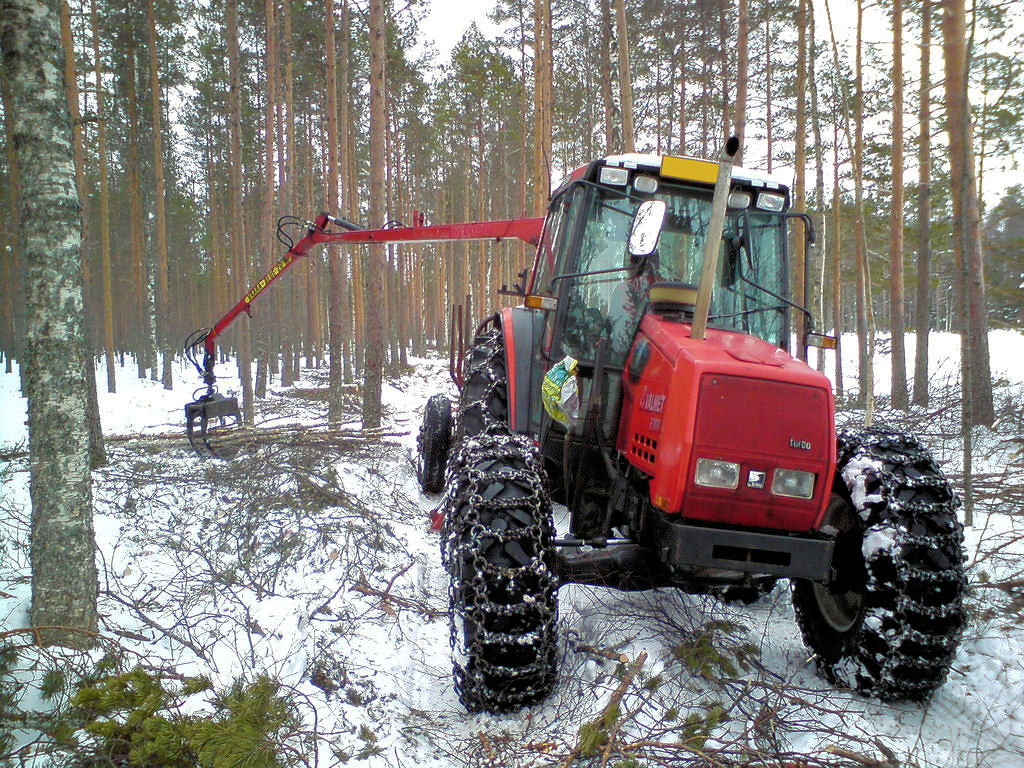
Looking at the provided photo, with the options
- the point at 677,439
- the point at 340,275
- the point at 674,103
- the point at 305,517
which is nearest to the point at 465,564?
the point at 677,439

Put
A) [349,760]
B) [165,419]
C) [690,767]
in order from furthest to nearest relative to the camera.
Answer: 1. [165,419]
2. [349,760]
3. [690,767]

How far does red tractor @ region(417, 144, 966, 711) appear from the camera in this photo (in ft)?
8.87

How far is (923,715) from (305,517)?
4119mm

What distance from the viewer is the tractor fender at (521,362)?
4180mm

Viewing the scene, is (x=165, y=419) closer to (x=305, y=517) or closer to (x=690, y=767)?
(x=305, y=517)

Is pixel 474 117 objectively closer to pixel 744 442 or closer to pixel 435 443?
pixel 435 443

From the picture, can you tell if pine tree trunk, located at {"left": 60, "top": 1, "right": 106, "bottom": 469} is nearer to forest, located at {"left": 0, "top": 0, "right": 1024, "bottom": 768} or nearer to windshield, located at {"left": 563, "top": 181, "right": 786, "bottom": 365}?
forest, located at {"left": 0, "top": 0, "right": 1024, "bottom": 768}

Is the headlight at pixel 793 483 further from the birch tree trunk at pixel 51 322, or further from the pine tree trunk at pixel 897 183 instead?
the pine tree trunk at pixel 897 183

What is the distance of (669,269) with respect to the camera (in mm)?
3689

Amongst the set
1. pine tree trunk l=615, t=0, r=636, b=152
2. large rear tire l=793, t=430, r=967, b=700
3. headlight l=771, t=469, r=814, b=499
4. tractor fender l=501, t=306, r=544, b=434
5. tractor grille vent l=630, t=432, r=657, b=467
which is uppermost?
pine tree trunk l=615, t=0, r=636, b=152

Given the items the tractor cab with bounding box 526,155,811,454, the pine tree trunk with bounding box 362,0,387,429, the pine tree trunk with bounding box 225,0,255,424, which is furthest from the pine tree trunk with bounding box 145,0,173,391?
the tractor cab with bounding box 526,155,811,454

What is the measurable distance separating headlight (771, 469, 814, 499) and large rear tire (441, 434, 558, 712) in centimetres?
103

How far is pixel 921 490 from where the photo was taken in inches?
115

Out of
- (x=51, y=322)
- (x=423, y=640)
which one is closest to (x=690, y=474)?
(x=423, y=640)
